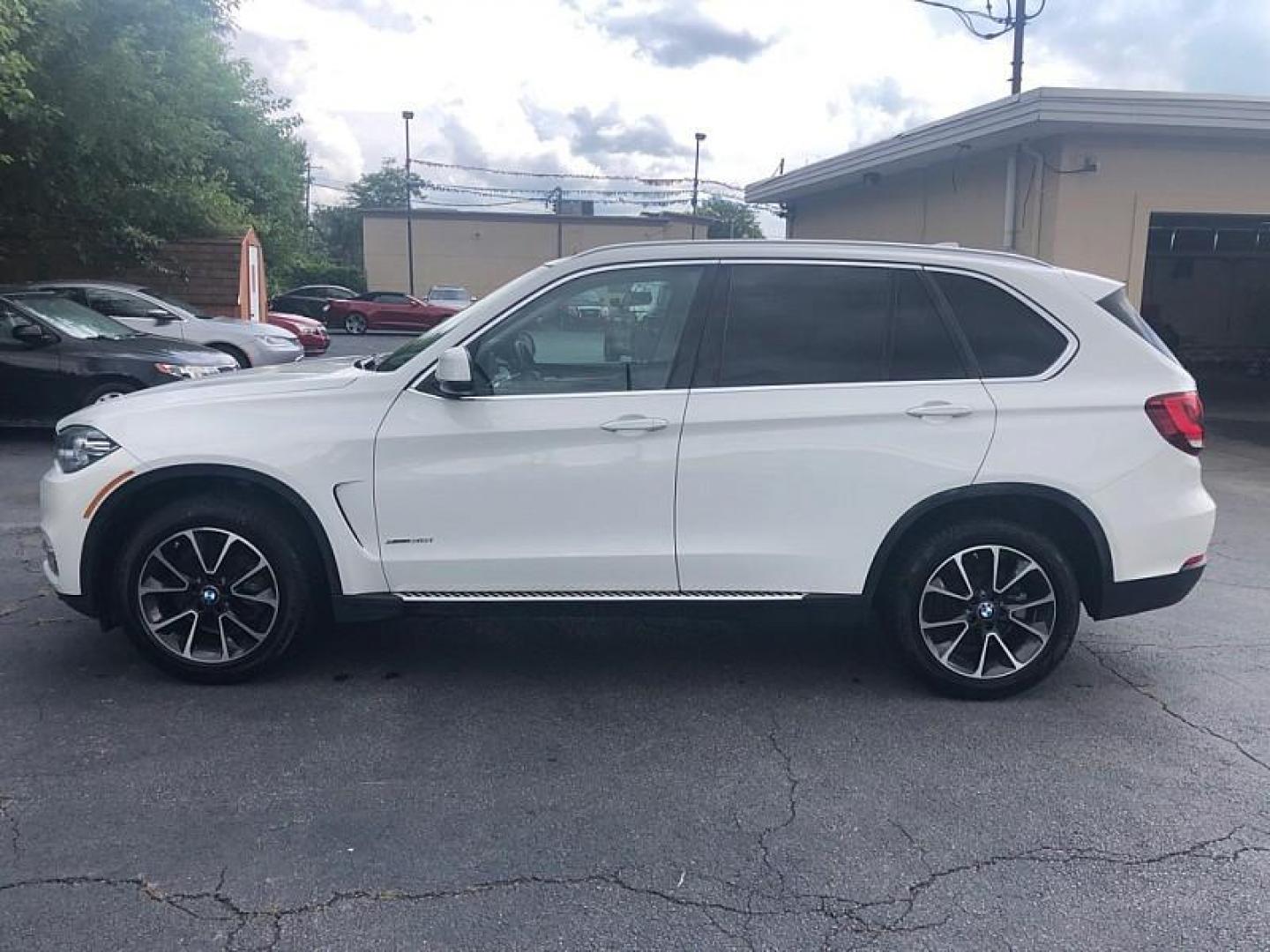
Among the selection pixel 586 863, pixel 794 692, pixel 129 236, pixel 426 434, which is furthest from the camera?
pixel 129 236

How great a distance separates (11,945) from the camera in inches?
110

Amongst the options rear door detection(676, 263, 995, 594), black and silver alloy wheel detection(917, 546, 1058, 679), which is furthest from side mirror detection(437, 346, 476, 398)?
black and silver alloy wheel detection(917, 546, 1058, 679)

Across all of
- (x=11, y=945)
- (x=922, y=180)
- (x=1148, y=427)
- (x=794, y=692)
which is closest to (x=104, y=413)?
(x=11, y=945)

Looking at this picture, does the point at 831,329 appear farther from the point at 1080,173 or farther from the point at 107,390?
the point at 1080,173

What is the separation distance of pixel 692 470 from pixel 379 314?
3102 cm

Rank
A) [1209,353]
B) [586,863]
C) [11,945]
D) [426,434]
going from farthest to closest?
[1209,353], [426,434], [586,863], [11,945]

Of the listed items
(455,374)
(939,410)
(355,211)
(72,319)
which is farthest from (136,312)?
(355,211)

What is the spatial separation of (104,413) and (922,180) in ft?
43.8

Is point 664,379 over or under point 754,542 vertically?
over

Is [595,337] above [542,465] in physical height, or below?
above

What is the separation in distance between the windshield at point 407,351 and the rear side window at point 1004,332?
2145mm

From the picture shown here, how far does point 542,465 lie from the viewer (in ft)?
13.9

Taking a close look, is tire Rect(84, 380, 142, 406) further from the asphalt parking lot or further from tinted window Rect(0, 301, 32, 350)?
the asphalt parking lot

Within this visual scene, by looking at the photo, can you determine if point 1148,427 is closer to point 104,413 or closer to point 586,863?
point 586,863
